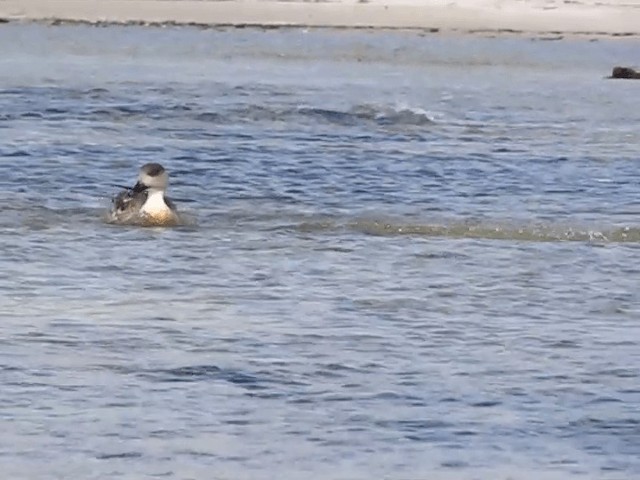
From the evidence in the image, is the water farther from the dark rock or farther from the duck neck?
the dark rock

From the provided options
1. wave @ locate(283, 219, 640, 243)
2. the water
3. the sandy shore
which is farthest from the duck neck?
the sandy shore

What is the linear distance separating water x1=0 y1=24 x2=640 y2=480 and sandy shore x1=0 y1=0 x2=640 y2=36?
20310 mm

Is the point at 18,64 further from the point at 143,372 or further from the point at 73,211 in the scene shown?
the point at 143,372

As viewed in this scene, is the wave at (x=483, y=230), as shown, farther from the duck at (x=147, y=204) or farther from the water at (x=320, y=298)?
the duck at (x=147, y=204)

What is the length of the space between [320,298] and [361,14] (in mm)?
34327

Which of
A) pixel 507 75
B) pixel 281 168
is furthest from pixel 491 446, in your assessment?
pixel 507 75

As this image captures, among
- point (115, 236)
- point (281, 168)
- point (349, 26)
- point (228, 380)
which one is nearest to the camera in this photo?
point (228, 380)

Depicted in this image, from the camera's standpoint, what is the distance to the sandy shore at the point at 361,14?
4312cm

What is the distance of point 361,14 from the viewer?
44.2m

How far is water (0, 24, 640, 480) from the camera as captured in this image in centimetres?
738

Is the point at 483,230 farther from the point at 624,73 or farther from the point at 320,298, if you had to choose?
the point at 624,73

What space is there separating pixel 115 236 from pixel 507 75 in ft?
66.5

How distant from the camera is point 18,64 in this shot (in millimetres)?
30234

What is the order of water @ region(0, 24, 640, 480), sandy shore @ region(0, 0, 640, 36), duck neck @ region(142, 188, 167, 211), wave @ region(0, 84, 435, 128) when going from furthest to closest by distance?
sandy shore @ region(0, 0, 640, 36)
wave @ region(0, 84, 435, 128)
duck neck @ region(142, 188, 167, 211)
water @ region(0, 24, 640, 480)
